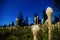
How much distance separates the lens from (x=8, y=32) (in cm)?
889

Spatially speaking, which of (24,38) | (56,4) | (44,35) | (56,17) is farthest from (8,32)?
Answer: (56,4)

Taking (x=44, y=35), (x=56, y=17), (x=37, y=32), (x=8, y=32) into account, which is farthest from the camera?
(x=56, y=17)

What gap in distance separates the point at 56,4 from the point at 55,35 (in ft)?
23.9

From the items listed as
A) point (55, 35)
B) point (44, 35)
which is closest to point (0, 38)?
point (44, 35)

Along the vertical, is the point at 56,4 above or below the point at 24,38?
above

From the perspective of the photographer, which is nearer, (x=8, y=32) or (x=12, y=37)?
(x=12, y=37)

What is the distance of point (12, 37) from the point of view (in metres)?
7.89

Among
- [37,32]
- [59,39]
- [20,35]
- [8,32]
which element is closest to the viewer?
[37,32]

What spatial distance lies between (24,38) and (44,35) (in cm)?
126

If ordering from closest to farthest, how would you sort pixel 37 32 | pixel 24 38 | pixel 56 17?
pixel 37 32 → pixel 24 38 → pixel 56 17

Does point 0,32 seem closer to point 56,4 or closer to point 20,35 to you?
point 20,35

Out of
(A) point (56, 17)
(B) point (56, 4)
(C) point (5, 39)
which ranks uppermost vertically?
(B) point (56, 4)

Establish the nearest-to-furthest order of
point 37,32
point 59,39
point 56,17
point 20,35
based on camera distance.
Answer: point 37,32
point 59,39
point 20,35
point 56,17

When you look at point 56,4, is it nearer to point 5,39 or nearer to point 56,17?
point 56,17
